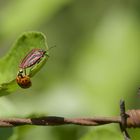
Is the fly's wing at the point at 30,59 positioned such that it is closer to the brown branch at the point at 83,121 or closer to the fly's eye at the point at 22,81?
the fly's eye at the point at 22,81

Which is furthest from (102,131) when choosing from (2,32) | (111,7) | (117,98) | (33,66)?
(111,7)

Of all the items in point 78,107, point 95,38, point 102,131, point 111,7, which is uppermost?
point 111,7

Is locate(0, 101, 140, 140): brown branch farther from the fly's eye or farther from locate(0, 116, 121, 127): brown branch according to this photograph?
the fly's eye

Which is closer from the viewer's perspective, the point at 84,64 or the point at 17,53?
the point at 17,53

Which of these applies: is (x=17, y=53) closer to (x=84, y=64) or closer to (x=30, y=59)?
(x=30, y=59)

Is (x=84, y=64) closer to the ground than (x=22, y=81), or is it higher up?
higher up

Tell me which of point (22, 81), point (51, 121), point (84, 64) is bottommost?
point (51, 121)

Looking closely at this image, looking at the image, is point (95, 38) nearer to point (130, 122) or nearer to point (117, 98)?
point (117, 98)

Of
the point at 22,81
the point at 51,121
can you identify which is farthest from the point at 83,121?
the point at 22,81

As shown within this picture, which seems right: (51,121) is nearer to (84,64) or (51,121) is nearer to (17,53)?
(17,53)
